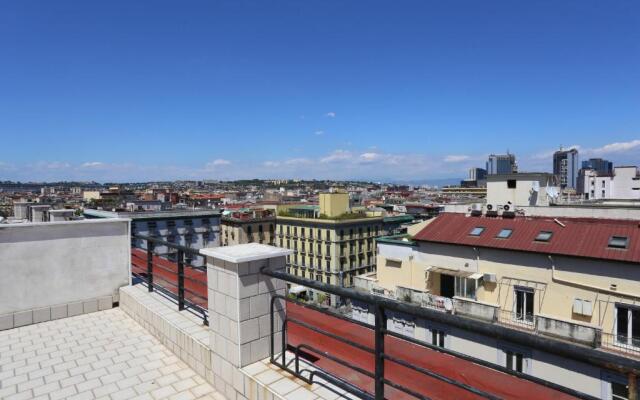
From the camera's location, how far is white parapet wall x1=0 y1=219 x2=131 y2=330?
5688 millimetres

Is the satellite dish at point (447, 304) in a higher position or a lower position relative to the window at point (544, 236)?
lower

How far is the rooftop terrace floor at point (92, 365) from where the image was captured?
12.4 ft

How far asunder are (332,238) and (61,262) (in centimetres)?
4509

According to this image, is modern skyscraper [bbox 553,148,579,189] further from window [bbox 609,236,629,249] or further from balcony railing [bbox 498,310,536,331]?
balcony railing [bbox 498,310,536,331]

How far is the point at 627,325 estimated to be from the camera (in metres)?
13.0

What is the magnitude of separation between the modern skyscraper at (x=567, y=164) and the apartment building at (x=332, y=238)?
152737 millimetres

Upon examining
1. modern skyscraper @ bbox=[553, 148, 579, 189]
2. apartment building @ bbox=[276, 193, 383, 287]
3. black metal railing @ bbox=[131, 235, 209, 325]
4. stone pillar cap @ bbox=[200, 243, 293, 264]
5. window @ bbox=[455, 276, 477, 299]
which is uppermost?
modern skyscraper @ bbox=[553, 148, 579, 189]

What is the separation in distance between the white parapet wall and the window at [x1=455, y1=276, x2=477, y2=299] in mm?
14692

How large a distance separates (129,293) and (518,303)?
15.3 metres

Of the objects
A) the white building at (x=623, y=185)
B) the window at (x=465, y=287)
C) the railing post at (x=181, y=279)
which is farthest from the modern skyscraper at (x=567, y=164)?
the railing post at (x=181, y=279)

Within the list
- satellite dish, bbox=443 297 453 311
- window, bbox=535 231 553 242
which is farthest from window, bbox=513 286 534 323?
satellite dish, bbox=443 297 453 311

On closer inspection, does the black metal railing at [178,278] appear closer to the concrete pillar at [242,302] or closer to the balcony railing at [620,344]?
the concrete pillar at [242,302]

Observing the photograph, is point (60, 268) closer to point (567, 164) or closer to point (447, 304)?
point (447, 304)

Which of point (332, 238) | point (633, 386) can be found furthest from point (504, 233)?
point (332, 238)
